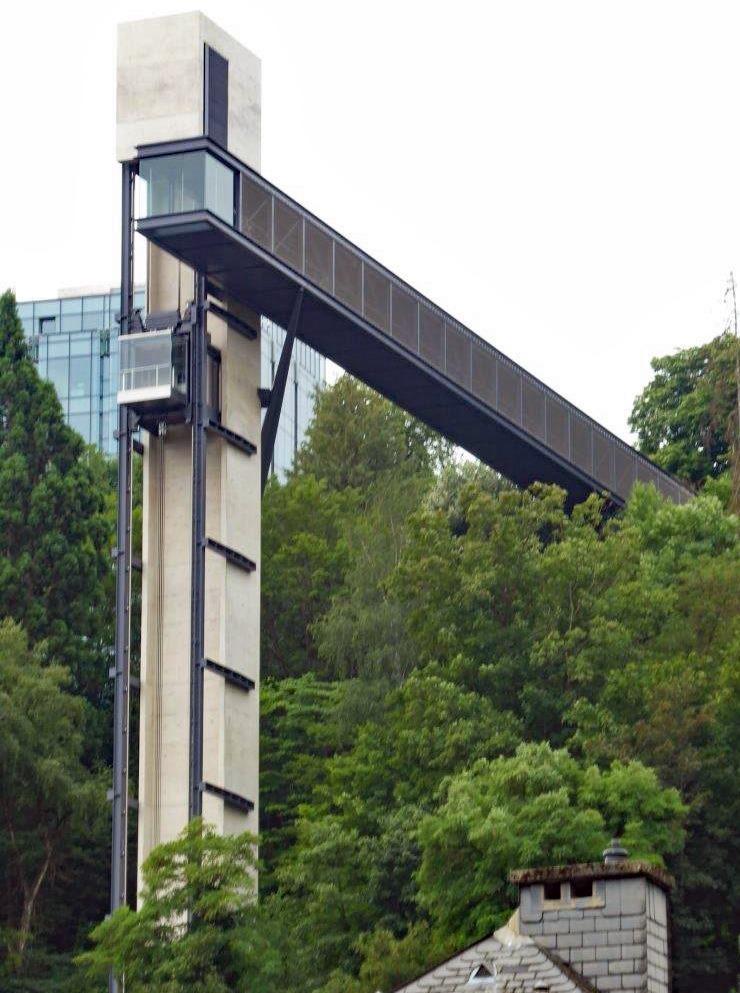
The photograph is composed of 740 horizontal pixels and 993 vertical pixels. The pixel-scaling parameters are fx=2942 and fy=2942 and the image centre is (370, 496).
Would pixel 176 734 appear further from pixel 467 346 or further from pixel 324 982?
pixel 467 346

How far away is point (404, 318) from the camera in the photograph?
82.6m

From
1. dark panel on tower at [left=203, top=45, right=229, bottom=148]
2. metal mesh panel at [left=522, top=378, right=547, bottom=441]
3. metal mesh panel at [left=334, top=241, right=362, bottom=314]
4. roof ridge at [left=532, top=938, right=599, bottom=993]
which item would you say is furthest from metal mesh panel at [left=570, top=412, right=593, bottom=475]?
roof ridge at [left=532, top=938, right=599, bottom=993]

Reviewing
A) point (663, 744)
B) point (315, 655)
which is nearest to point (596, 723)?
point (663, 744)

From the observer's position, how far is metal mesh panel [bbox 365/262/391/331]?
81.1 m

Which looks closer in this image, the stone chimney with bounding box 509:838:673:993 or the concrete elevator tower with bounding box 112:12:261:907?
the stone chimney with bounding box 509:838:673:993

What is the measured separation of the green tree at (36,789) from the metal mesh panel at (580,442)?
56.9 feet

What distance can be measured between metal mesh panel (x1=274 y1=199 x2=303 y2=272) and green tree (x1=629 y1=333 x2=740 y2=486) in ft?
98.9

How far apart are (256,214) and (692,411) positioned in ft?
123

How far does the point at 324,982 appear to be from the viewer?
69500 millimetres

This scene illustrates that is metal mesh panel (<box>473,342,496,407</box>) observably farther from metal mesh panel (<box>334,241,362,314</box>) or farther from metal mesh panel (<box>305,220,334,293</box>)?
metal mesh panel (<box>305,220,334,293</box>)

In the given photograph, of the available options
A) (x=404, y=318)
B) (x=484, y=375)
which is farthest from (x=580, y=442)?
(x=404, y=318)

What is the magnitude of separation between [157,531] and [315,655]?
18.6 metres

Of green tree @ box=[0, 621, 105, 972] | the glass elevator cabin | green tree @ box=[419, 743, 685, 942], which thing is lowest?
green tree @ box=[419, 743, 685, 942]

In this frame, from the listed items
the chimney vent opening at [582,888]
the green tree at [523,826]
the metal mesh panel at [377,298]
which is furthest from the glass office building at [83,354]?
the chimney vent opening at [582,888]
